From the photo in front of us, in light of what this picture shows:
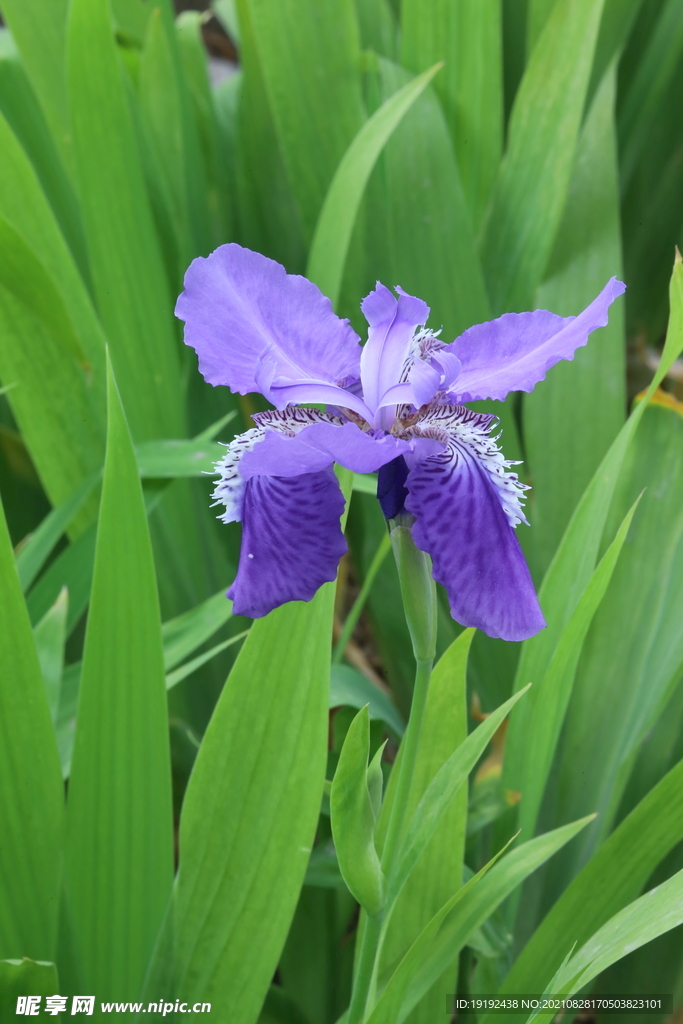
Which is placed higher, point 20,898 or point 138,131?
point 138,131

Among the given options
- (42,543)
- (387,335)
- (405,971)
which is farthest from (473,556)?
(42,543)

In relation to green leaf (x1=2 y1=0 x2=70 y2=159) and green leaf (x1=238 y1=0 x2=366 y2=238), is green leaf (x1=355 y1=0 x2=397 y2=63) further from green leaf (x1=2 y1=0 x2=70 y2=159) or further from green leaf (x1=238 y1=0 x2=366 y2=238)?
green leaf (x1=2 y1=0 x2=70 y2=159)

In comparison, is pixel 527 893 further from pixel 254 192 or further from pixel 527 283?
pixel 254 192

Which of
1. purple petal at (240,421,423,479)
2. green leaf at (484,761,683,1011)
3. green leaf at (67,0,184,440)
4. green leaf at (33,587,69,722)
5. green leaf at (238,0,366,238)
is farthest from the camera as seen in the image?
green leaf at (238,0,366,238)

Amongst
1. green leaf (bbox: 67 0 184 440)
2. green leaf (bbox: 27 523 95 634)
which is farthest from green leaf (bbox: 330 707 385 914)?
green leaf (bbox: 67 0 184 440)

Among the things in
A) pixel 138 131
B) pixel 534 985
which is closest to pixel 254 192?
pixel 138 131

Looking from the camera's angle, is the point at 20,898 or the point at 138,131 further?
the point at 138,131

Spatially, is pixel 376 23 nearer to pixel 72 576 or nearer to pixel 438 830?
pixel 72 576
